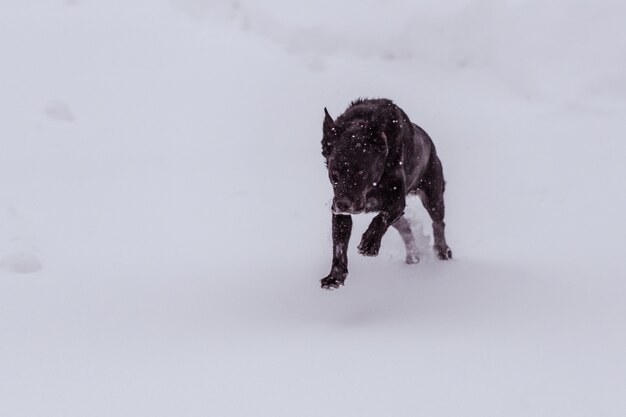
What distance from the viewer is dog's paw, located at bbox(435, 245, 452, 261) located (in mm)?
6927

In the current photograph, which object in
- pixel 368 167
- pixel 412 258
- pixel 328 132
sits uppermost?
pixel 328 132

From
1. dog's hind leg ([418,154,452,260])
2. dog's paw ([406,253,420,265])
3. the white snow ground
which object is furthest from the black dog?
dog's paw ([406,253,420,265])

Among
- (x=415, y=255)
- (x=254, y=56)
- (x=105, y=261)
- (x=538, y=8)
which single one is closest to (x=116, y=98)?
(x=254, y=56)

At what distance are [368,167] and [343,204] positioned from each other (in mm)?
412

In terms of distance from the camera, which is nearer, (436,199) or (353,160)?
(353,160)

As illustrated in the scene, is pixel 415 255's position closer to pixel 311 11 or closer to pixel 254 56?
pixel 254 56

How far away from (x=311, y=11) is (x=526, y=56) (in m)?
4.13

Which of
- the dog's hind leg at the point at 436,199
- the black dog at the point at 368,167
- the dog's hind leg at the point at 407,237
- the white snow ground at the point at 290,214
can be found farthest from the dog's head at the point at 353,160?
the dog's hind leg at the point at 407,237

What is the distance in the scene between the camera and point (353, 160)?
530 cm

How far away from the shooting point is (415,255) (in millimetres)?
7000

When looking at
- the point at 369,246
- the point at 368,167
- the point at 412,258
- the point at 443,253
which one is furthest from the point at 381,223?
the point at 443,253

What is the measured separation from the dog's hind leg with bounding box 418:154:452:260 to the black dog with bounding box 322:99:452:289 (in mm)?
365

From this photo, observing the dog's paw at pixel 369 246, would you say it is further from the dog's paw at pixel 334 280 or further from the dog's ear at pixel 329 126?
the dog's ear at pixel 329 126

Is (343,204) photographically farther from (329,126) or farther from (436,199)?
(436,199)
